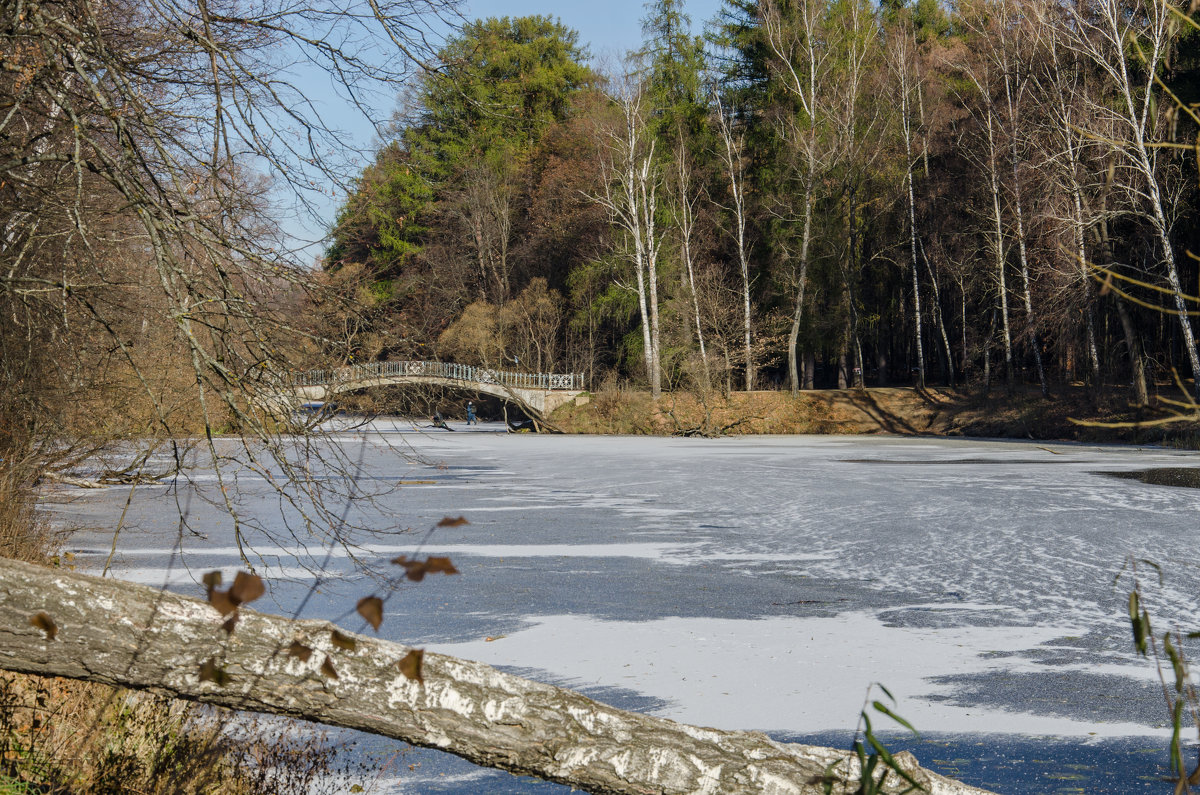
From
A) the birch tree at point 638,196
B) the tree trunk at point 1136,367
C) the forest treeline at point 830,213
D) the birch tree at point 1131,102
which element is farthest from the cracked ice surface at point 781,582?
the birch tree at point 638,196

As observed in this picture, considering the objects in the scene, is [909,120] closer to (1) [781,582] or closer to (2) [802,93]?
(2) [802,93]

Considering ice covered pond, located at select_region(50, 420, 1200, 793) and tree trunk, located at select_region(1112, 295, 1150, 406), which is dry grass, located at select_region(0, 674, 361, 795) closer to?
ice covered pond, located at select_region(50, 420, 1200, 793)

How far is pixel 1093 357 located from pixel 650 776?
94.2 ft

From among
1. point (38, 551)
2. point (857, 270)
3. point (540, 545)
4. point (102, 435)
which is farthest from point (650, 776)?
point (857, 270)

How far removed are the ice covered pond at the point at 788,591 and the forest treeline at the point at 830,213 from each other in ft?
40.9

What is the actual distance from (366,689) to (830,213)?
37223mm

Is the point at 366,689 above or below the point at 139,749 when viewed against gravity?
above

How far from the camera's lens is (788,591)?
873cm

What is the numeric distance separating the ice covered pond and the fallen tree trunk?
2.89 feet

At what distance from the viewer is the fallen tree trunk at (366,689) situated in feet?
7.88

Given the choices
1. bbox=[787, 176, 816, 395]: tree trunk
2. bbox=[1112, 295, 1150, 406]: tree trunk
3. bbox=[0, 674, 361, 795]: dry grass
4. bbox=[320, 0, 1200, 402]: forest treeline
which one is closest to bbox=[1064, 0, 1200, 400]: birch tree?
bbox=[320, 0, 1200, 402]: forest treeline

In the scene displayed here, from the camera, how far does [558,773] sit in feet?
8.45

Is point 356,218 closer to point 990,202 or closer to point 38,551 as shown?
point 38,551

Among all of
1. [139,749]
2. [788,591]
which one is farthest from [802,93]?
[139,749]
